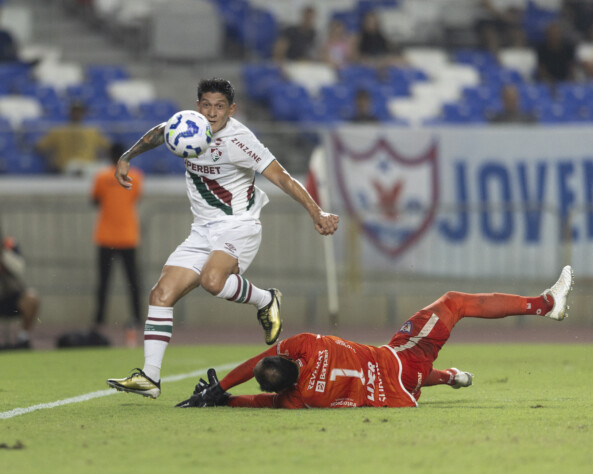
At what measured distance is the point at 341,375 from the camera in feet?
22.0

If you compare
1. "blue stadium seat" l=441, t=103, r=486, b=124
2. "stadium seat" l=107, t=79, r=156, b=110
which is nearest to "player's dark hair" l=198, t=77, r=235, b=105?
"blue stadium seat" l=441, t=103, r=486, b=124

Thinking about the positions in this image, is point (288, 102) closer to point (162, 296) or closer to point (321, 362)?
point (162, 296)

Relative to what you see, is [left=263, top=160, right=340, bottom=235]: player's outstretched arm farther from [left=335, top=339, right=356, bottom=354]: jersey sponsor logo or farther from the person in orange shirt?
the person in orange shirt

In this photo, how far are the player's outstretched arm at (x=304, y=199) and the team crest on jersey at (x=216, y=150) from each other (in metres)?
0.33

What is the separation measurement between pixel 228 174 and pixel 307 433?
8.46 ft

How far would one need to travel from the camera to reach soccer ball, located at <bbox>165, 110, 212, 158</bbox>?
7488 mm

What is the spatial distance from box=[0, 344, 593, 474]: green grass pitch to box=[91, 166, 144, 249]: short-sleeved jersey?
4509 mm

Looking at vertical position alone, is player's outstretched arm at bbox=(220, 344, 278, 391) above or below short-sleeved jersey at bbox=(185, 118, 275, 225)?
below

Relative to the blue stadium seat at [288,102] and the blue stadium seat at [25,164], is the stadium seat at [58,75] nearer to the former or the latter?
the blue stadium seat at [25,164]

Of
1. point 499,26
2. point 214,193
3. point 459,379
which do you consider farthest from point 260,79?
point 459,379

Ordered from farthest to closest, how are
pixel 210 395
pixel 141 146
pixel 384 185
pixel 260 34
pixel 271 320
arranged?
pixel 260 34, pixel 384 185, pixel 271 320, pixel 141 146, pixel 210 395

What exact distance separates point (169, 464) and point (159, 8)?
1538cm

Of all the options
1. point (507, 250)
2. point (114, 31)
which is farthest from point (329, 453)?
point (114, 31)

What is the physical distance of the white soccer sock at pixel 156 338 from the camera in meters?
7.44
